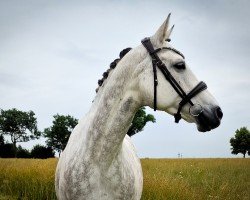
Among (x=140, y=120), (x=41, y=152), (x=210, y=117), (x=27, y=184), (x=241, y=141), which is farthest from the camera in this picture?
(x=241, y=141)

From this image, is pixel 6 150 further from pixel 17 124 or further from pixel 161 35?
pixel 161 35

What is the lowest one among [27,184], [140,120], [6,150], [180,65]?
[27,184]

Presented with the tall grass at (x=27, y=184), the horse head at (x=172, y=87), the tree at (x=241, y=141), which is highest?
the tree at (x=241, y=141)

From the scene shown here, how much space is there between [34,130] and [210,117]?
2878 inches

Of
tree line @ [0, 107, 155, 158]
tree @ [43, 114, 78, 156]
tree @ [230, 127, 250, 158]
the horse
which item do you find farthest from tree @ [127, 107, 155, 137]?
the horse

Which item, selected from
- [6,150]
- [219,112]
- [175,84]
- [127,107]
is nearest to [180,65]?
[175,84]

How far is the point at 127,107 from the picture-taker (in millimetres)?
3486

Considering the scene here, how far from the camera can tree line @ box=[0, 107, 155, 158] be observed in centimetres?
5172

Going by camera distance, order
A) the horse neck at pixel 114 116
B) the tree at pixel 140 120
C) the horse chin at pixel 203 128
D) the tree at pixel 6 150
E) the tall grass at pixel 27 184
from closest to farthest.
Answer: the horse chin at pixel 203 128 → the horse neck at pixel 114 116 → the tall grass at pixel 27 184 → the tree at pixel 140 120 → the tree at pixel 6 150

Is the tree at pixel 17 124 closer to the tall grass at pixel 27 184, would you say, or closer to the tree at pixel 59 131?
the tree at pixel 59 131

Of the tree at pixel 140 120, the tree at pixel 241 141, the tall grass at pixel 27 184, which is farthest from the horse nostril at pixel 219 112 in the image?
the tree at pixel 241 141

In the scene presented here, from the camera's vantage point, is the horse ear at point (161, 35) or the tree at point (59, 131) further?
the tree at point (59, 131)

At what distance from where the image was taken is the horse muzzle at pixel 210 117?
3102 millimetres

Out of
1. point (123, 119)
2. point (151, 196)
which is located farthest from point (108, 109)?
point (151, 196)
